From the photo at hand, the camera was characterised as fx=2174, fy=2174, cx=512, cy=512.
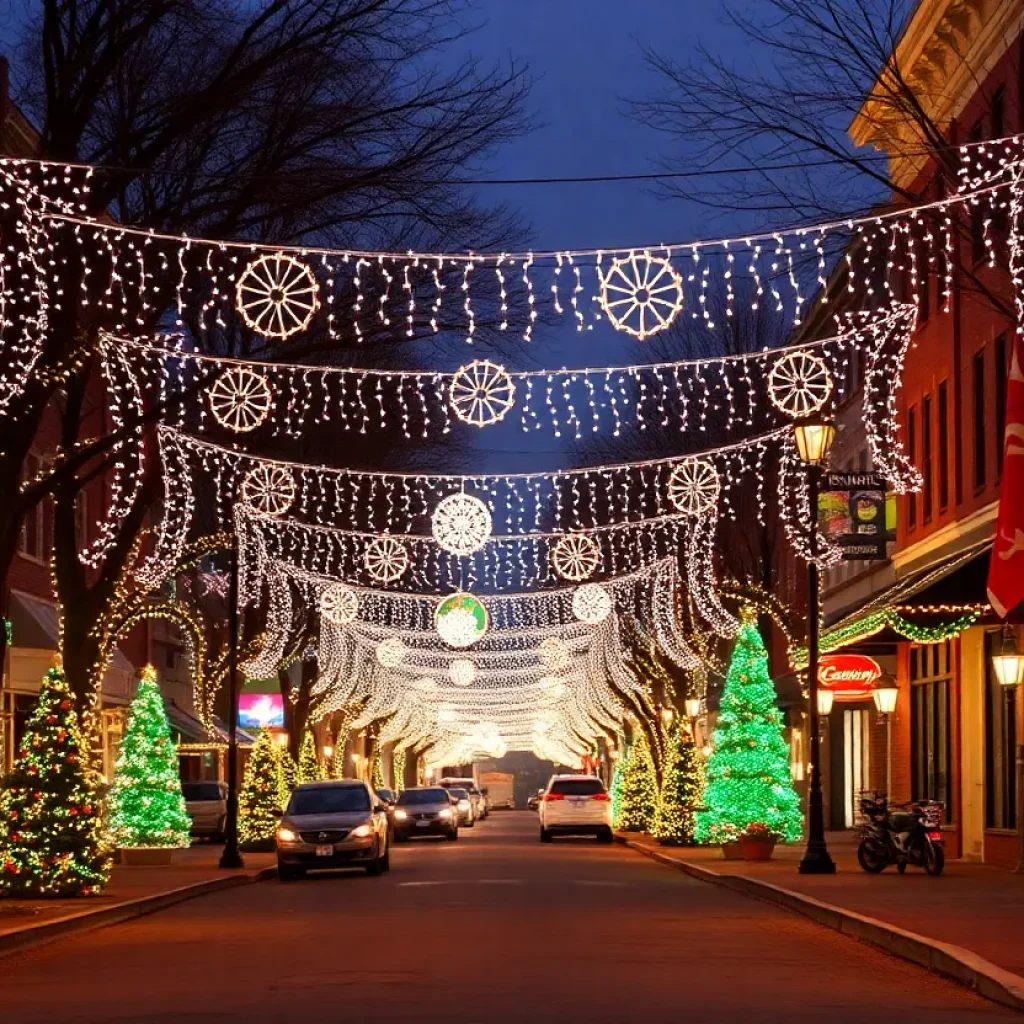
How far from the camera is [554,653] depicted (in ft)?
272

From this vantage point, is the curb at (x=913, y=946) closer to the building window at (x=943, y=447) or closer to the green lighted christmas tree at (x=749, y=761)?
the green lighted christmas tree at (x=749, y=761)

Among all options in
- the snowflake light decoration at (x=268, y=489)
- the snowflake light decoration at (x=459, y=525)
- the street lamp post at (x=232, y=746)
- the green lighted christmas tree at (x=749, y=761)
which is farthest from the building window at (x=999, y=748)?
the snowflake light decoration at (x=268, y=489)

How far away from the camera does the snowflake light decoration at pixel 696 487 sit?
45.4 meters

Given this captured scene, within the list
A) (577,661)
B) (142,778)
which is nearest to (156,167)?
(142,778)

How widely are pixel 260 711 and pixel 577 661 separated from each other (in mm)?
15267

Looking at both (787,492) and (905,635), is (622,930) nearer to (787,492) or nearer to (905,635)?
(905,635)

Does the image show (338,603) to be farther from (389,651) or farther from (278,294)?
(278,294)

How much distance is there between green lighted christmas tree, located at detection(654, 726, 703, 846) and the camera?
49312 millimetres

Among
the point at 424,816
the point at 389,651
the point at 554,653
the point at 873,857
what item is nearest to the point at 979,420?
the point at 873,857

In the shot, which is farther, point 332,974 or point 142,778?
point 142,778

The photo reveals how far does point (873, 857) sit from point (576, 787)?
25583 mm

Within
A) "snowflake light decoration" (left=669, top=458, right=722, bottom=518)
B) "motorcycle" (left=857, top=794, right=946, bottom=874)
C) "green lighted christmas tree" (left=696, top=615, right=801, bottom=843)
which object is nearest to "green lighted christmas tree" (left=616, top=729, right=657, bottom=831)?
"snowflake light decoration" (left=669, top=458, right=722, bottom=518)

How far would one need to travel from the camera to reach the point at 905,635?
3447 centimetres

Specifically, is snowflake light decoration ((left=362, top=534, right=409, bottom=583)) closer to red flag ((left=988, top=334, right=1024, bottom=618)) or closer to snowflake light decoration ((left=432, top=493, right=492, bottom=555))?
snowflake light decoration ((left=432, top=493, right=492, bottom=555))
